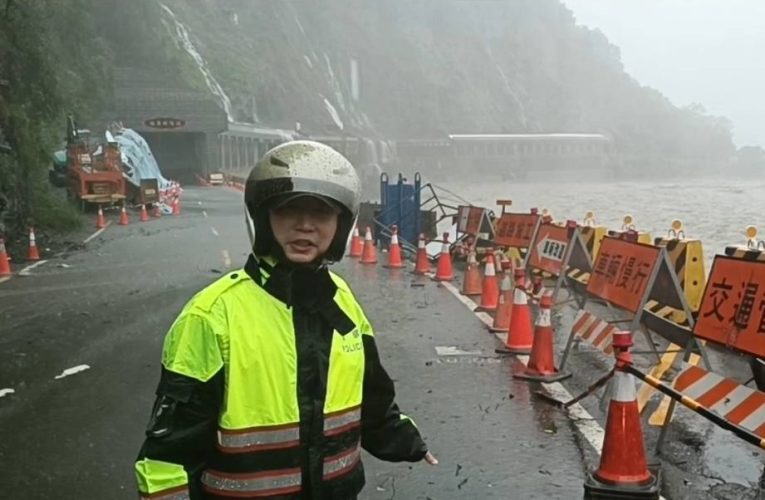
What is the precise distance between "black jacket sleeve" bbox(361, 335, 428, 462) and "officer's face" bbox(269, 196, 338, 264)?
16.8 inches

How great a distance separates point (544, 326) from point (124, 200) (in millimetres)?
28855

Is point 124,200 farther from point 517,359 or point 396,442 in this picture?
point 396,442

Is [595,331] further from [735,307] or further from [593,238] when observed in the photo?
[593,238]

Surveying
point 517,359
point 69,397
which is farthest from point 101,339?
point 517,359

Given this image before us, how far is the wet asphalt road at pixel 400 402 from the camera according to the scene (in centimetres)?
544

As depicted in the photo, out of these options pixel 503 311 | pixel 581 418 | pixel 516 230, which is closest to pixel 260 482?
pixel 581 418

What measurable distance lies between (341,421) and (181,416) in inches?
17.7

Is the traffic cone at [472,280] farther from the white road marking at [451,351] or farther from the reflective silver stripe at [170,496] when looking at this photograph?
the reflective silver stripe at [170,496]

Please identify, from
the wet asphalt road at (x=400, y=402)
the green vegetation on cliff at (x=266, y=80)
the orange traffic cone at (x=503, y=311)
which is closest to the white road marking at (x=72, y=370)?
the wet asphalt road at (x=400, y=402)

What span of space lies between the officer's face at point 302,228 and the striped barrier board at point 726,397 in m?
3.73

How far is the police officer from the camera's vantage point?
2.29 meters

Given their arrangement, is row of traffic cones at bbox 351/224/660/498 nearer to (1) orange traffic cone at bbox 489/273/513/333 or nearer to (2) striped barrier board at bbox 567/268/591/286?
(1) orange traffic cone at bbox 489/273/513/333

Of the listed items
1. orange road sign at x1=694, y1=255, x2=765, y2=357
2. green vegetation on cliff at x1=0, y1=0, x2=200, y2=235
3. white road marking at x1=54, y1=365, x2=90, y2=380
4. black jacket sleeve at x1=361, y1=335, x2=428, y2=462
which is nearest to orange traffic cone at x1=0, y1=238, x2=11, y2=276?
green vegetation on cliff at x1=0, y1=0, x2=200, y2=235

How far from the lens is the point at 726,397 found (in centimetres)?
553
